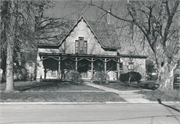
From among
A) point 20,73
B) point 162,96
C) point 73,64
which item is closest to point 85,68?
point 73,64

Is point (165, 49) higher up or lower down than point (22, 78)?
higher up

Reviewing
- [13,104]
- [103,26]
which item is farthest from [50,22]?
[13,104]

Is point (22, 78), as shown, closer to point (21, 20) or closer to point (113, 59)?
point (113, 59)

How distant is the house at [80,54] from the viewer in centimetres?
2453

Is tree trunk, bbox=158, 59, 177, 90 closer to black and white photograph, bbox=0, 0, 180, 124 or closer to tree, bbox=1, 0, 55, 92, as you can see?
black and white photograph, bbox=0, 0, 180, 124

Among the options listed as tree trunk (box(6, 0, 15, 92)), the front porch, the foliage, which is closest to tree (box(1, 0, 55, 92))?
tree trunk (box(6, 0, 15, 92))

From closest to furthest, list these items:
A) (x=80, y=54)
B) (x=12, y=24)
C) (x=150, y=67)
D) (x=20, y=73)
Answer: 1. (x=12, y=24)
2. (x=80, y=54)
3. (x=20, y=73)
4. (x=150, y=67)

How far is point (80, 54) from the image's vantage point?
24.1 meters

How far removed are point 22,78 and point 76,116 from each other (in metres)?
23.1

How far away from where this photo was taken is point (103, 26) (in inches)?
593

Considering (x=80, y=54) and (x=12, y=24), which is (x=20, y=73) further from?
(x=12, y=24)

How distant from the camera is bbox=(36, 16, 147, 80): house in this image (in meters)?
24.5

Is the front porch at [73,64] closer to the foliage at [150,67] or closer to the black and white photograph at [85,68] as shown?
the black and white photograph at [85,68]

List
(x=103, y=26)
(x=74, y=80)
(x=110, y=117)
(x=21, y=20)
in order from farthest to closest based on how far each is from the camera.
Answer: (x=74, y=80) → (x=103, y=26) → (x=21, y=20) → (x=110, y=117)
